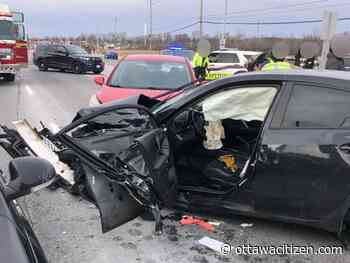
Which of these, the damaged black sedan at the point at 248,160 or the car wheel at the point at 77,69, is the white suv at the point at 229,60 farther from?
the damaged black sedan at the point at 248,160

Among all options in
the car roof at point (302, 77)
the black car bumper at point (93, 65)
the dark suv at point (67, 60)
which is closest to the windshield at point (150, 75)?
the car roof at point (302, 77)

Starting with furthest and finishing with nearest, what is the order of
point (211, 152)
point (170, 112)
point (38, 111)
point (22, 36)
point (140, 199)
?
point (22, 36) < point (38, 111) < point (211, 152) < point (170, 112) < point (140, 199)

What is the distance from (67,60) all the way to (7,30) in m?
9.68

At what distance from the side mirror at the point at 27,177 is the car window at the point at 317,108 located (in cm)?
201

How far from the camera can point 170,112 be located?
13.2ft

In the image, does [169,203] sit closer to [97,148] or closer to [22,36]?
[97,148]

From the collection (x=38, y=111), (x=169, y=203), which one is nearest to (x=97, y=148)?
(x=169, y=203)

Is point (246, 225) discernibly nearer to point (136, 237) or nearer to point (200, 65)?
point (136, 237)

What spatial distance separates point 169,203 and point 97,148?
2.62 ft

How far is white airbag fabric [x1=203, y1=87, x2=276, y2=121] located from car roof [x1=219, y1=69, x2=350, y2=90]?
14 centimetres

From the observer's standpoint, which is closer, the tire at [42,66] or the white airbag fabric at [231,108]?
the white airbag fabric at [231,108]

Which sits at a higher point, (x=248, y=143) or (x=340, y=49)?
(x=340, y=49)

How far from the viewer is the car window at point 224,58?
17737mm

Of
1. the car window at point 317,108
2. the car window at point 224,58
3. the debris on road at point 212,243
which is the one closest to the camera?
the car window at point 317,108
